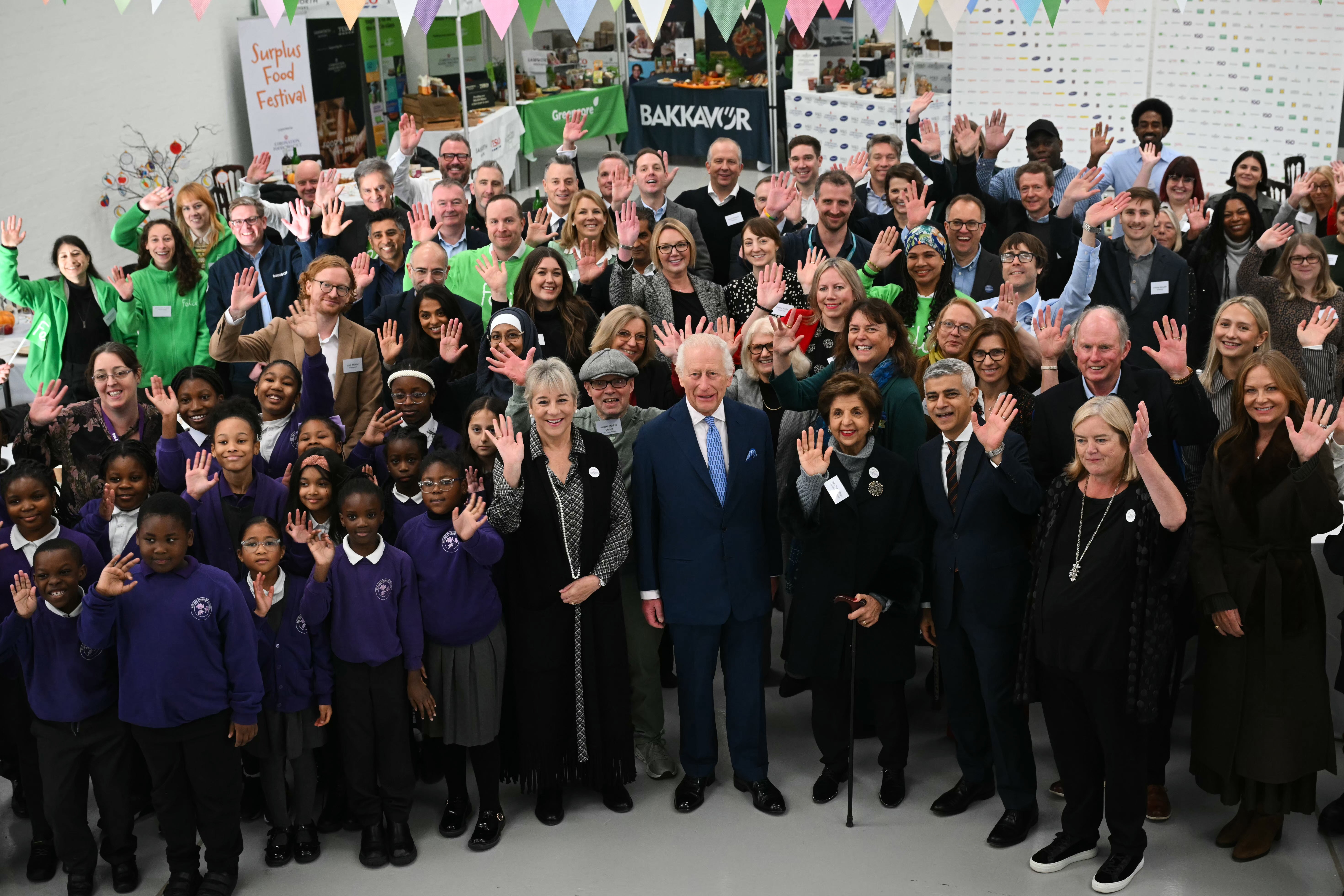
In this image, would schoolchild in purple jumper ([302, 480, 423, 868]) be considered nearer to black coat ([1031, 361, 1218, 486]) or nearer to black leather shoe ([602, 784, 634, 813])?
black leather shoe ([602, 784, 634, 813])

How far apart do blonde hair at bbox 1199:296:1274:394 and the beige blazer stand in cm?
307

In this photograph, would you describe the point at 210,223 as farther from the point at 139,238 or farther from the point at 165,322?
the point at 165,322

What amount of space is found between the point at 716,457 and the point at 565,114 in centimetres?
1097

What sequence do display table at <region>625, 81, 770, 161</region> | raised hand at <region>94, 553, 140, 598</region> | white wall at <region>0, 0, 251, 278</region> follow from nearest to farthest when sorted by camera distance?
raised hand at <region>94, 553, 140, 598</region> → white wall at <region>0, 0, 251, 278</region> → display table at <region>625, 81, 770, 161</region>

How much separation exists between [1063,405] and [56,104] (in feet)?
25.3

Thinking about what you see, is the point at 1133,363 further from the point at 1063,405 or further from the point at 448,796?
the point at 448,796

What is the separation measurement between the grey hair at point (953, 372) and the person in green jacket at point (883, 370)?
37 centimetres

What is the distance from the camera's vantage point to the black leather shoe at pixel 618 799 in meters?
4.35

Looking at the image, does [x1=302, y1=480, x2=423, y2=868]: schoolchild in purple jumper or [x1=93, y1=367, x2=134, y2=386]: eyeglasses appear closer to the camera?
[x1=302, y1=480, x2=423, y2=868]: schoolchild in purple jumper

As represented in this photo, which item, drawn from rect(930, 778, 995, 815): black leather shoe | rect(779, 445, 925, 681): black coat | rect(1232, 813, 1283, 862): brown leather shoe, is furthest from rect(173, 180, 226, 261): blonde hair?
rect(1232, 813, 1283, 862): brown leather shoe

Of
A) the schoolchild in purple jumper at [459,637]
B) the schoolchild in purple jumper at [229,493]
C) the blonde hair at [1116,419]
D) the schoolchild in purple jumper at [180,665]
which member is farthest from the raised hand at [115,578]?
the blonde hair at [1116,419]

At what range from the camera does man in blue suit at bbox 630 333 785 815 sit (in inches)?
162

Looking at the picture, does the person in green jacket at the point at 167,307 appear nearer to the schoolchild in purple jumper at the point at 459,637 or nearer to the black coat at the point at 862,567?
the schoolchild in purple jumper at the point at 459,637

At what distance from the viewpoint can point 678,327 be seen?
541 centimetres
